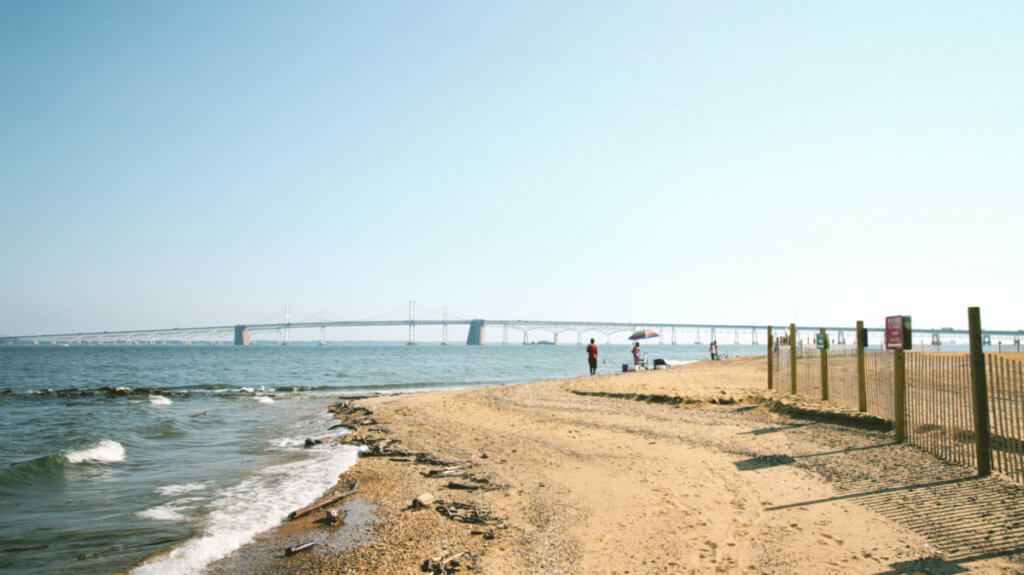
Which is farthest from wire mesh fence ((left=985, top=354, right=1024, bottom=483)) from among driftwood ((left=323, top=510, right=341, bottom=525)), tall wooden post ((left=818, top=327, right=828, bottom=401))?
driftwood ((left=323, top=510, right=341, bottom=525))

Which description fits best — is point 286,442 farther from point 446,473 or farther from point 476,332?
point 476,332

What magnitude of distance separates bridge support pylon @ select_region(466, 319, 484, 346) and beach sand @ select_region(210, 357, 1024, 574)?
13889 centimetres

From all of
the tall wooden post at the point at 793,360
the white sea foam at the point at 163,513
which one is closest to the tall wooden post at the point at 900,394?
the tall wooden post at the point at 793,360

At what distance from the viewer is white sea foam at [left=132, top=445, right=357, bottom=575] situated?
18.2 ft

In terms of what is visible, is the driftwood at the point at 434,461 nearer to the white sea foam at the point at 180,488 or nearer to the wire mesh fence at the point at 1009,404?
the white sea foam at the point at 180,488

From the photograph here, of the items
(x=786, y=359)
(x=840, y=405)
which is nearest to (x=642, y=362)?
(x=786, y=359)

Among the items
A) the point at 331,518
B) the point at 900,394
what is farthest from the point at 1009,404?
the point at 331,518

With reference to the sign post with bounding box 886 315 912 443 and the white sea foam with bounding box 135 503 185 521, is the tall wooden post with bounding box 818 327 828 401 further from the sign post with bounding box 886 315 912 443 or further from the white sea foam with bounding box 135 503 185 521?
the white sea foam with bounding box 135 503 185 521

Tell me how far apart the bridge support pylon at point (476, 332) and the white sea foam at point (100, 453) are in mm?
137192

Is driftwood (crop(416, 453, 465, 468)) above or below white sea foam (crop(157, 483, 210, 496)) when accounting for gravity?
above

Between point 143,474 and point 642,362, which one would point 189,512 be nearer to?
point 143,474

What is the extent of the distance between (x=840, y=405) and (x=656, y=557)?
909 cm

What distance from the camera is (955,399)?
25.1ft

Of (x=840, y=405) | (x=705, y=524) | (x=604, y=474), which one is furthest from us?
(x=840, y=405)
